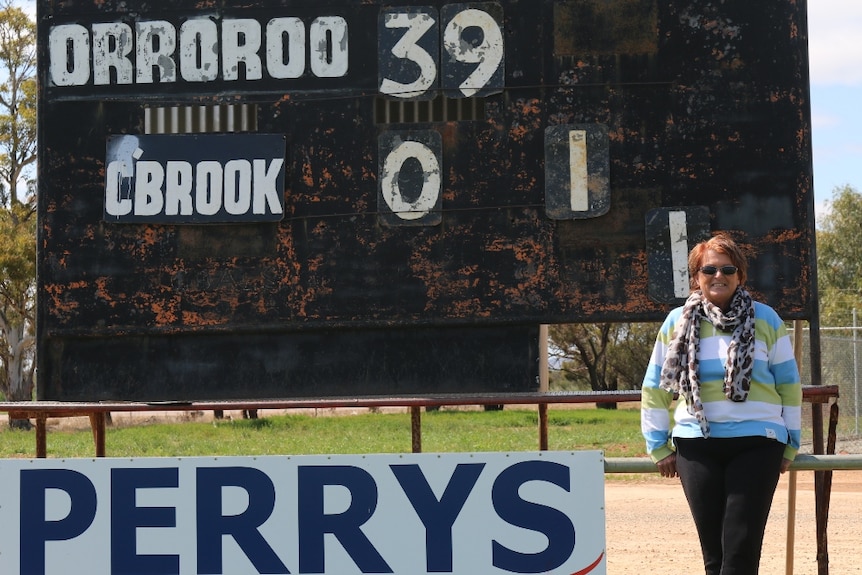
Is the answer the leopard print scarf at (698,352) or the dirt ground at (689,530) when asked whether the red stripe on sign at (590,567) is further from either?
the dirt ground at (689,530)

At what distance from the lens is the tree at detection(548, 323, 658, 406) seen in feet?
147

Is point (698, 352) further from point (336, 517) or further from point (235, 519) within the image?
point (235, 519)

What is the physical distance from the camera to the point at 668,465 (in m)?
4.59

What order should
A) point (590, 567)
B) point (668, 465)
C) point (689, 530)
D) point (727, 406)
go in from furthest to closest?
point (689, 530) < point (590, 567) < point (668, 465) < point (727, 406)

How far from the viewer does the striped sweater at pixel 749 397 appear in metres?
4.38

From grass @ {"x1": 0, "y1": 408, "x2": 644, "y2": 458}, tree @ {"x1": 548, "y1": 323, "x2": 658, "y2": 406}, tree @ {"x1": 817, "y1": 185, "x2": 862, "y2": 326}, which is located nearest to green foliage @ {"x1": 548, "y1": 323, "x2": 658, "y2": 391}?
tree @ {"x1": 548, "y1": 323, "x2": 658, "y2": 406}

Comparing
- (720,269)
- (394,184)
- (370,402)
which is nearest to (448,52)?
(394,184)

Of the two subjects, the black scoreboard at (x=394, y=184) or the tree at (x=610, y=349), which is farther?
the tree at (x=610, y=349)

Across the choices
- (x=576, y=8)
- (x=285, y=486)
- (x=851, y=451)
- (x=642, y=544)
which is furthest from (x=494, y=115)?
(x=851, y=451)

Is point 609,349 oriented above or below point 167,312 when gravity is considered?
below

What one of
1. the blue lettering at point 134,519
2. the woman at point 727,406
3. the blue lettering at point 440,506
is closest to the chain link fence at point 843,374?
the blue lettering at point 440,506

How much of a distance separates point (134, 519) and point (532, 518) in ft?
5.16

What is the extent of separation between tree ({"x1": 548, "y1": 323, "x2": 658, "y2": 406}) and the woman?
39.0 m

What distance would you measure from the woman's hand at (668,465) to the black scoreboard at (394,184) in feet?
7.05
